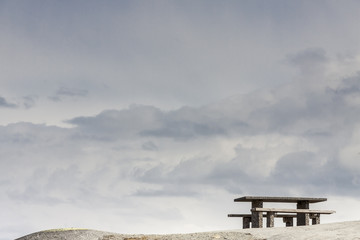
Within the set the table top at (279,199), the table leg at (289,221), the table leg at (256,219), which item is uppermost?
the table top at (279,199)

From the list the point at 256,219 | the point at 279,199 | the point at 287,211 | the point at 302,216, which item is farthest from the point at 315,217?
the point at 256,219

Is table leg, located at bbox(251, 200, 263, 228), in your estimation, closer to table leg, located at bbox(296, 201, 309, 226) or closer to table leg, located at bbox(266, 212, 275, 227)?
table leg, located at bbox(266, 212, 275, 227)

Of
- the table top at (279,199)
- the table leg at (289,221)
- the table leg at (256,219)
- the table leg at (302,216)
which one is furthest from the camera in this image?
the table leg at (289,221)

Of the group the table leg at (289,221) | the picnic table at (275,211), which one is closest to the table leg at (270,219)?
the picnic table at (275,211)

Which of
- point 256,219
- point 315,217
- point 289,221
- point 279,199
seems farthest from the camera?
point 289,221

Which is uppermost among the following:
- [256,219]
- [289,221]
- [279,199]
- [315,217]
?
[279,199]

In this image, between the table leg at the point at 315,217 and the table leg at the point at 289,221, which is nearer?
the table leg at the point at 315,217

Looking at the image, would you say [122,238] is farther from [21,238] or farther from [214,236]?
[21,238]

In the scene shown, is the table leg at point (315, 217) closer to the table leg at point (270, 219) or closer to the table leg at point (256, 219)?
the table leg at point (270, 219)

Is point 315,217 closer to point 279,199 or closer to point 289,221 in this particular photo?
point 289,221

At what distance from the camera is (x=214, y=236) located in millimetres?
14344

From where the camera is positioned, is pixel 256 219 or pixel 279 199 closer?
pixel 256 219

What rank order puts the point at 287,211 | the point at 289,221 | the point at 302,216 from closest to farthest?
the point at 287,211 → the point at 302,216 → the point at 289,221

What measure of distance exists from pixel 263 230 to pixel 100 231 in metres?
6.36
